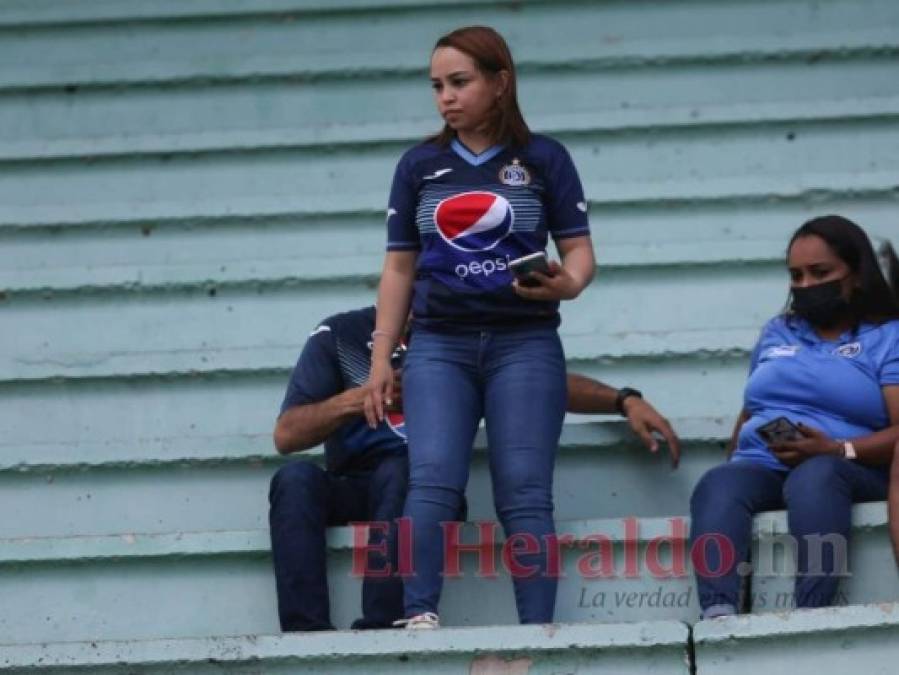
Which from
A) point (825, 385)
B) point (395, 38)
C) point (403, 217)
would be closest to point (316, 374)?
point (403, 217)

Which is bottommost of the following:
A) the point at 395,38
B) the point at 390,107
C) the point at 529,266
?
the point at 529,266

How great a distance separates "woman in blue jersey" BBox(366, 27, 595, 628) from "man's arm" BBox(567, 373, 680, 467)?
0.36m

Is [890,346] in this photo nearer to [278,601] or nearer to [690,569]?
[690,569]

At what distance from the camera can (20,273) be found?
500cm

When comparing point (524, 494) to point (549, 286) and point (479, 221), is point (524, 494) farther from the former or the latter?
point (479, 221)

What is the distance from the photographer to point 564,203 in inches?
159

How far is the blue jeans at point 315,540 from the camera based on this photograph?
3883 mm

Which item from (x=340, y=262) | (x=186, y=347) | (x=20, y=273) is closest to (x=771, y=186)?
(x=340, y=262)

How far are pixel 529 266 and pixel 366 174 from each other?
5.15 feet

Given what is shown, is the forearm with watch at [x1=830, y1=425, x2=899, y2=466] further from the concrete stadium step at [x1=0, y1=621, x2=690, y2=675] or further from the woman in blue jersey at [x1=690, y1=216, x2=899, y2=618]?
the concrete stadium step at [x1=0, y1=621, x2=690, y2=675]

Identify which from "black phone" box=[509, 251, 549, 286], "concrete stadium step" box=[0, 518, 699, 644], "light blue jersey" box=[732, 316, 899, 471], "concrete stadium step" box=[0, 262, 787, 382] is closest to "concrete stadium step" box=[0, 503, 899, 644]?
"concrete stadium step" box=[0, 518, 699, 644]

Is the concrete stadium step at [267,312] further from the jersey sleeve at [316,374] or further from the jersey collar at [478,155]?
the jersey collar at [478,155]

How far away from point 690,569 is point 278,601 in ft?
2.42

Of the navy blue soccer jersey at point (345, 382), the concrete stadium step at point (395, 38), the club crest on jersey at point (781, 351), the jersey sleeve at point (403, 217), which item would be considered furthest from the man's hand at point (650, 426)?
the concrete stadium step at point (395, 38)
